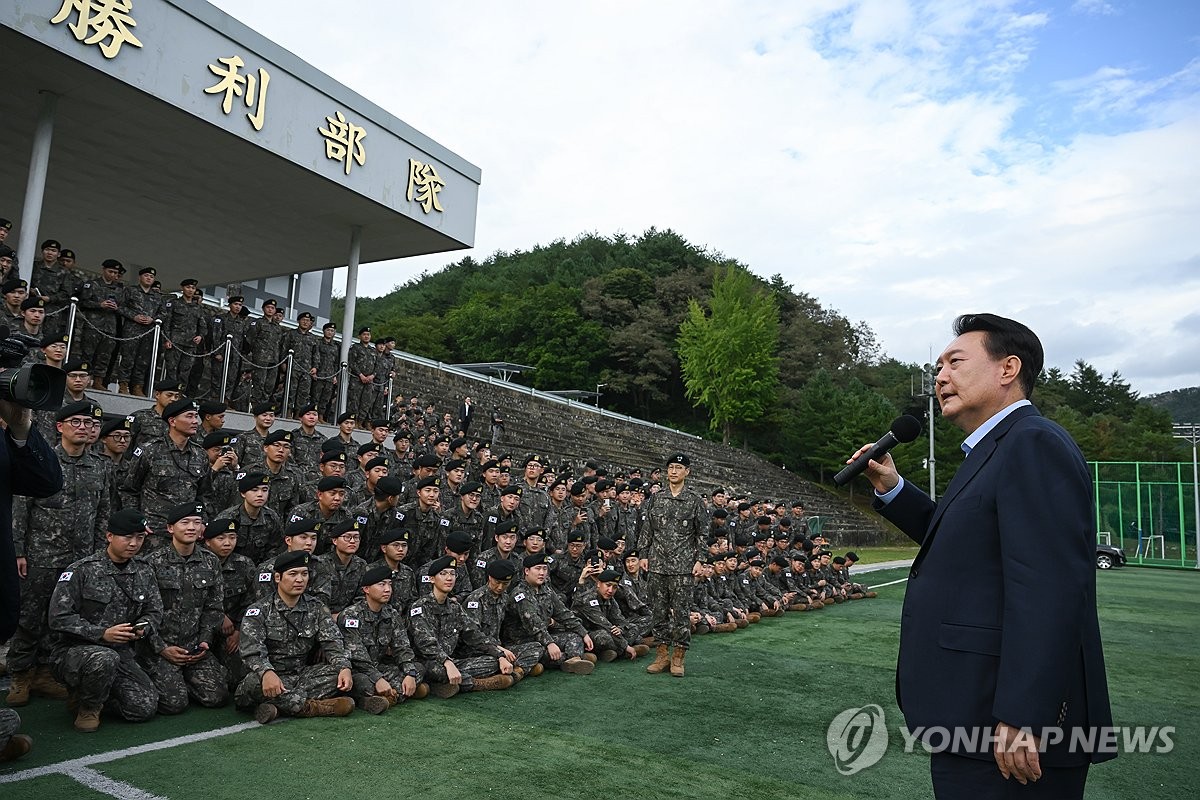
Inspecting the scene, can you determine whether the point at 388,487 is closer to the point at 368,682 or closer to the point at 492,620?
the point at 492,620

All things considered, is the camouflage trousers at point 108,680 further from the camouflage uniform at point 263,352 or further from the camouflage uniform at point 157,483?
the camouflage uniform at point 263,352

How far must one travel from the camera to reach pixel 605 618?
698 cm

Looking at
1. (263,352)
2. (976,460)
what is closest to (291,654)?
(976,460)

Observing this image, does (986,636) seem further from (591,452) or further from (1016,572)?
(591,452)

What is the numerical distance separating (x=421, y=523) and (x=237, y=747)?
297 centimetres

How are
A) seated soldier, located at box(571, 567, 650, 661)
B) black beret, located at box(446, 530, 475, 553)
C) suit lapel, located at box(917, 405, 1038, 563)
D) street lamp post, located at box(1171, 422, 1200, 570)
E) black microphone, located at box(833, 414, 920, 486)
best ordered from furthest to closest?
street lamp post, located at box(1171, 422, 1200, 570), seated soldier, located at box(571, 567, 650, 661), black beret, located at box(446, 530, 475, 553), black microphone, located at box(833, 414, 920, 486), suit lapel, located at box(917, 405, 1038, 563)

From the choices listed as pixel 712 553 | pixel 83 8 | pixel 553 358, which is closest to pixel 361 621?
pixel 712 553

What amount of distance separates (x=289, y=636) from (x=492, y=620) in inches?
62.3

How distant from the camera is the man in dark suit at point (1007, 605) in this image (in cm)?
166

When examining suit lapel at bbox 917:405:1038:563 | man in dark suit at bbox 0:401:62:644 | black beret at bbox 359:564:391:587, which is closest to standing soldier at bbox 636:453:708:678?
black beret at bbox 359:564:391:587

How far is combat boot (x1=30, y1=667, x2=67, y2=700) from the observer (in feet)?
15.0

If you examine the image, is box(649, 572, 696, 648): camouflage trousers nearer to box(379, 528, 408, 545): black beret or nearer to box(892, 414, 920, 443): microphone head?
box(379, 528, 408, 545): black beret

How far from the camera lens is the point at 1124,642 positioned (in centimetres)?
881

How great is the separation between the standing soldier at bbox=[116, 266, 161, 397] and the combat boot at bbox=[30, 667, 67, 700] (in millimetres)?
4851
